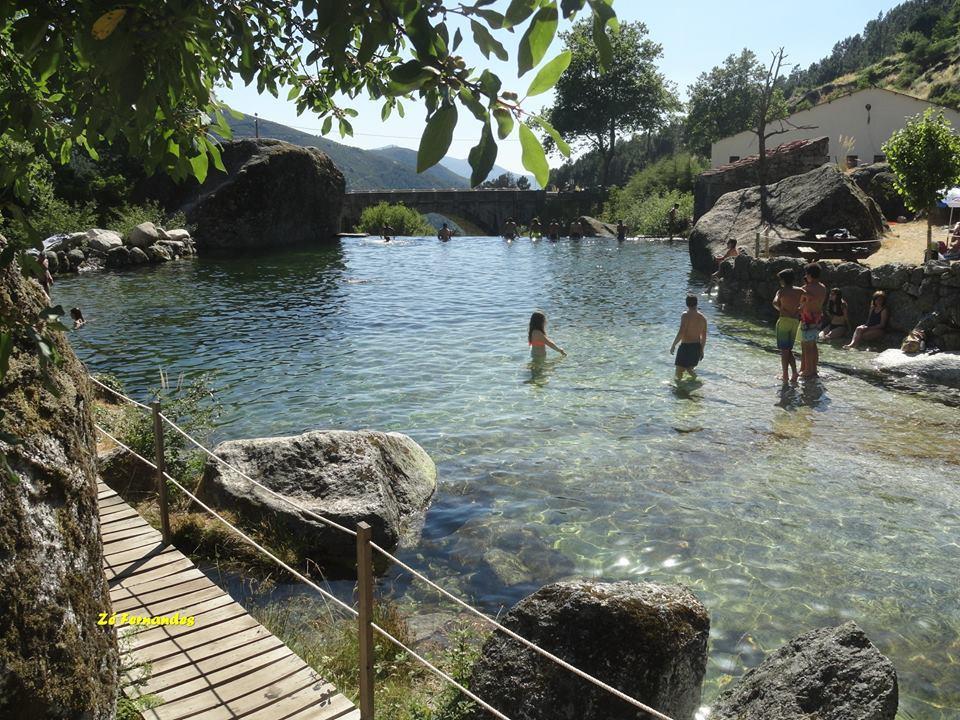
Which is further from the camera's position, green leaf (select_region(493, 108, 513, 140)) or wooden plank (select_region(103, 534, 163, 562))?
wooden plank (select_region(103, 534, 163, 562))

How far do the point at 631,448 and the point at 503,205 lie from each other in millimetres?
55044

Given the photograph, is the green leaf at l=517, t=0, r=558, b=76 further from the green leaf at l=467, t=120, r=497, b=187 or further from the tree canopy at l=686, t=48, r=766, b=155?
the tree canopy at l=686, t=48, r=766, b=155

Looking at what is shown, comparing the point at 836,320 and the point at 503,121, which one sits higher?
the point at 503,121

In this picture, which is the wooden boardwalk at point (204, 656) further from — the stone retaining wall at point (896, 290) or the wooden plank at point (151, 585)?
the stone retaining wall at point (896, 290)

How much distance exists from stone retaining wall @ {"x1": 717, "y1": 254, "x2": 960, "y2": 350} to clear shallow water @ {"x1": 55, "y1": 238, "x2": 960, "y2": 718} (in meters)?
1.22

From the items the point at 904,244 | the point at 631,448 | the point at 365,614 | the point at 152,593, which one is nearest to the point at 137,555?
the point at 152,593

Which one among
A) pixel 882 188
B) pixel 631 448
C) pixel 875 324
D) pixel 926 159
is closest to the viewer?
pixel 631 448

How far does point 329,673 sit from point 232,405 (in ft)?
26.9

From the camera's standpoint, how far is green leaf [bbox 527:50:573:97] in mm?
1676

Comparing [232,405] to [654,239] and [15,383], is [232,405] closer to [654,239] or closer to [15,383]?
[15,383]

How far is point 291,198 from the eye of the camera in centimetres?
4300

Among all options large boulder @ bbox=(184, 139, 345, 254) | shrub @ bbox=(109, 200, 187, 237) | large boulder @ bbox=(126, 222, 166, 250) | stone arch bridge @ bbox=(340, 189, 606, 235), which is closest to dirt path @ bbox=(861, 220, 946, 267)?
large boulder @ bbox=(126, 222, 166, 250)

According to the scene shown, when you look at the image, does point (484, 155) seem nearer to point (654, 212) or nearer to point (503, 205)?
point (654, 212)

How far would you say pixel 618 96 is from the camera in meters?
70.1
